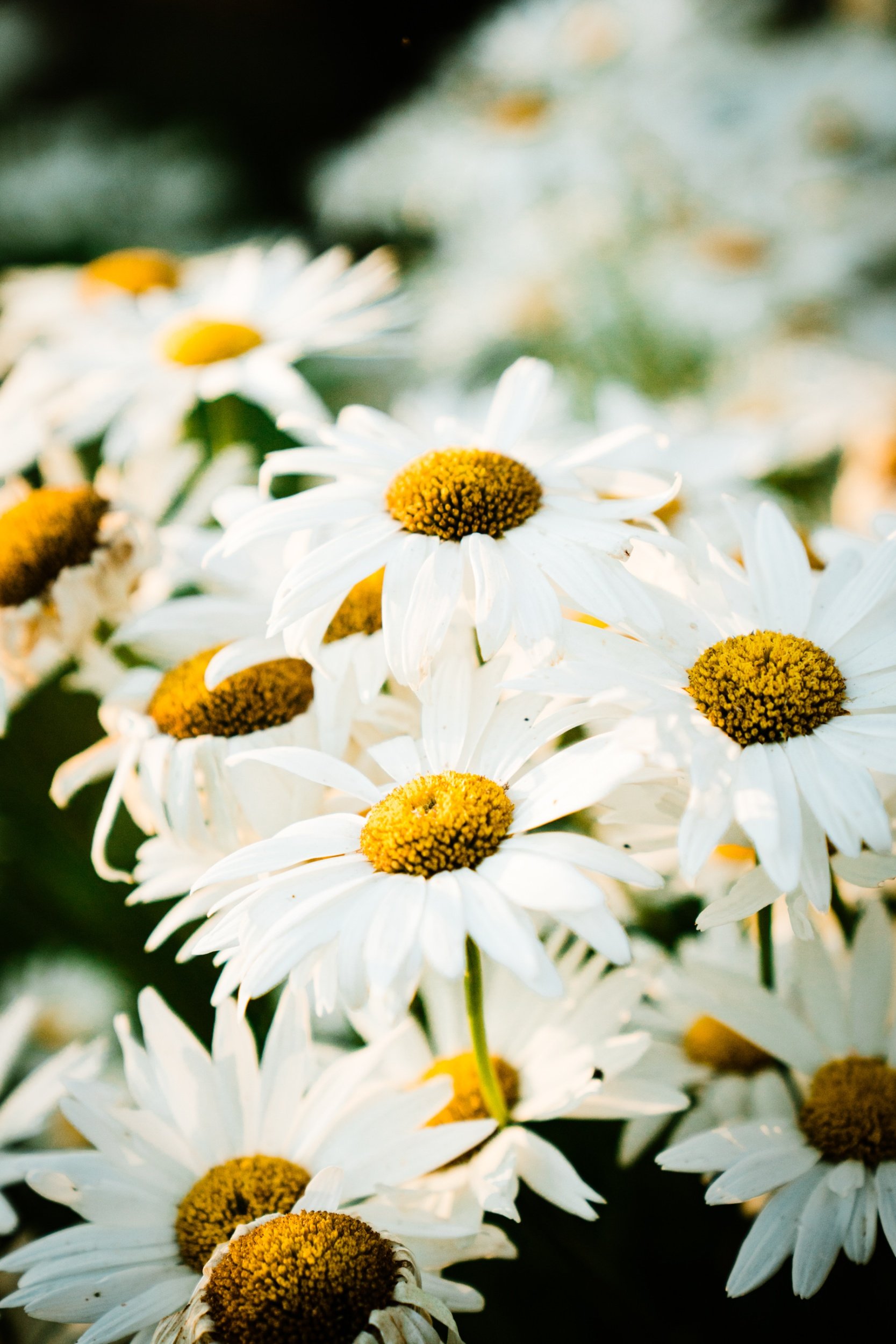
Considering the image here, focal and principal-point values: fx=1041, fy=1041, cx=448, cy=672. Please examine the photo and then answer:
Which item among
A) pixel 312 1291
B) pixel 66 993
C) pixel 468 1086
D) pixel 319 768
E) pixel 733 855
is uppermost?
pixel 319 768

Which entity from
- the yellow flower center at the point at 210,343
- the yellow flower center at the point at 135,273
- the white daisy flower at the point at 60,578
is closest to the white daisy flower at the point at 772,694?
the white daisy flower at the point at 60,578

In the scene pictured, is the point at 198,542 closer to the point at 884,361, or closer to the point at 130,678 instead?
the point at 130,678

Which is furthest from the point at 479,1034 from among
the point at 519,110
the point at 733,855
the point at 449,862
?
the point at 519,110

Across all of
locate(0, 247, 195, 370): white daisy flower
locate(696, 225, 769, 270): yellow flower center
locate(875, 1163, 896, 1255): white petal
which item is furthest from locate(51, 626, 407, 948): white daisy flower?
locate(696, 225, 769, 270): yellow flower center

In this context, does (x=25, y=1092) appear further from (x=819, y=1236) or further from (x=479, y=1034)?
(x=819, y=1236)

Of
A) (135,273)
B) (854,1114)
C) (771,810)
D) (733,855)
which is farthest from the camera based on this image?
(135,273)

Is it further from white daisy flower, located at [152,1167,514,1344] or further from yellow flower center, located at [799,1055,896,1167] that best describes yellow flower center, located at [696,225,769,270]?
white daisy flower, located at [152,1167,514,1344]

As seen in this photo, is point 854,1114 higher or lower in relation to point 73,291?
lower
